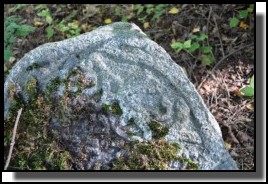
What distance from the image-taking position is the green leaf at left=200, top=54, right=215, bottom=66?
11.5 feet

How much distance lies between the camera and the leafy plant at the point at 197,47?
3543 millimetres

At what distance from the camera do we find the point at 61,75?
2.29m

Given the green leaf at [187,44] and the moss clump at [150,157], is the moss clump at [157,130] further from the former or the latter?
the green leaf at [187,44]

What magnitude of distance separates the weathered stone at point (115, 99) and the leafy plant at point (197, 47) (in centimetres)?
120

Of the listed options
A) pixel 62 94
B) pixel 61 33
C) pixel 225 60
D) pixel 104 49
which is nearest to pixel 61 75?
pixel 62 94

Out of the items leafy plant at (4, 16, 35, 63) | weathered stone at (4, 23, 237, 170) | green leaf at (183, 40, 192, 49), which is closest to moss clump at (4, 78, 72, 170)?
weathered stone at (4, 23, 237, 170)

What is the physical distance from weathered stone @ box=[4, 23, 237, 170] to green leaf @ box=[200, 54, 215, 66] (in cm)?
124

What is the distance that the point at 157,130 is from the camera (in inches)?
82.1

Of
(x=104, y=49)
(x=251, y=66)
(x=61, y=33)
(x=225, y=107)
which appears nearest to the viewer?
(x=104, y=49)

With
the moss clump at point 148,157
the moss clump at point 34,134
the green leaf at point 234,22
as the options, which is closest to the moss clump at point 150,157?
the moss clump at point 148,157

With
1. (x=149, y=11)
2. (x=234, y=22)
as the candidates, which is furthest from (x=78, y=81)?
(x=149, y=11)

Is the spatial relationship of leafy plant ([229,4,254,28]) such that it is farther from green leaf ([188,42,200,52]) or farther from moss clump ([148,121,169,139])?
moss clump ([148,121,169,139])
